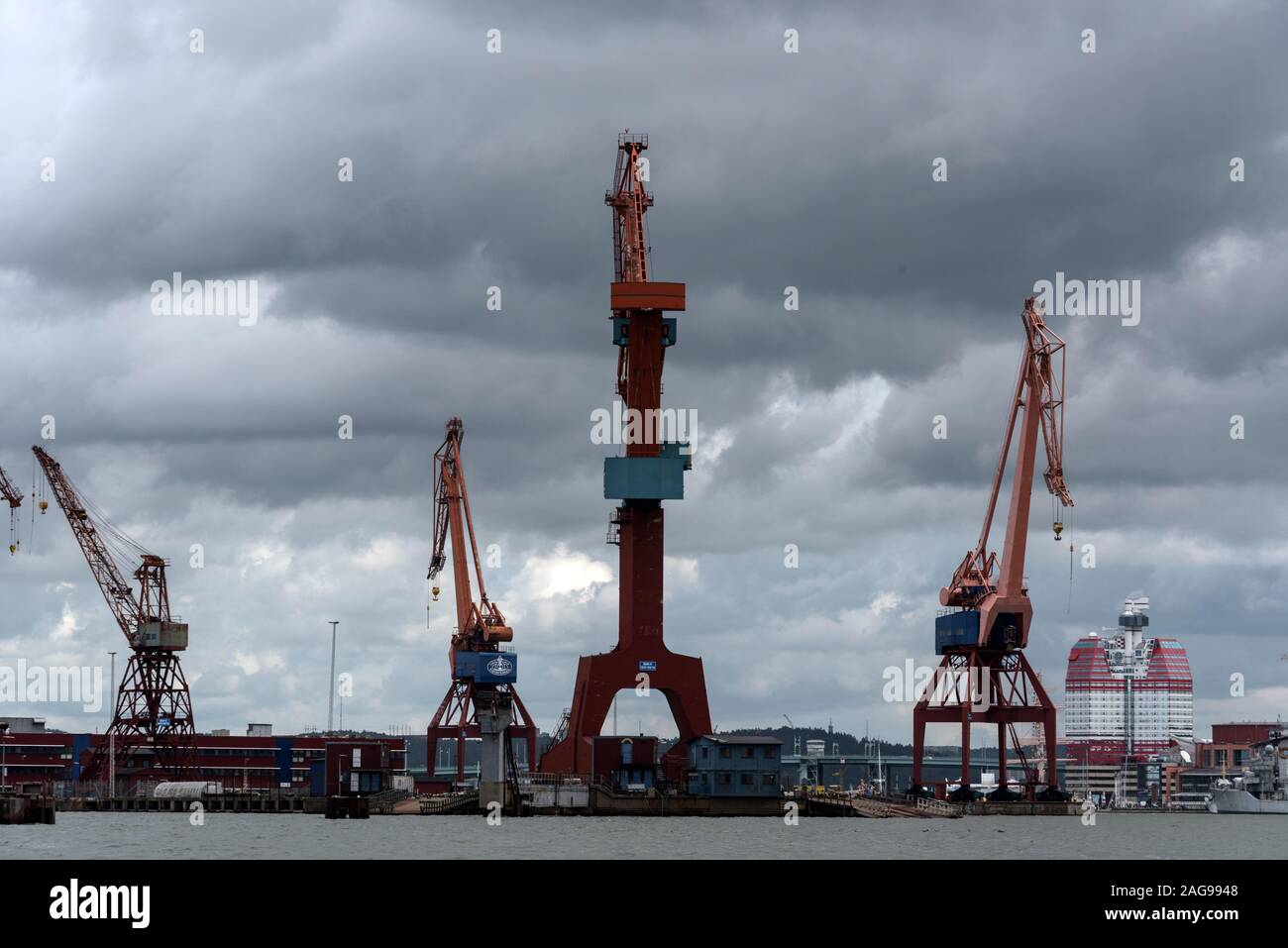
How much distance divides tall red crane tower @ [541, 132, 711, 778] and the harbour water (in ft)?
35.2

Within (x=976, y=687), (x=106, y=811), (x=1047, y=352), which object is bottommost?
(x=106, y=811)

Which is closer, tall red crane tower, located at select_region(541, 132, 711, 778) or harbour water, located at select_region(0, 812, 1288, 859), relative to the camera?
harbour water, located at select_region(0, 812, 1288, 859)

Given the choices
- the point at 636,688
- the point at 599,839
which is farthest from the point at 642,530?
the point at 599,839

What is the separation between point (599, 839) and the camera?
331 feet

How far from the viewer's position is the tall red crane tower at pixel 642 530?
5586 inches

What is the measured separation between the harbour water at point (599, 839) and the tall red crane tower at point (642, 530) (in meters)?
10.7

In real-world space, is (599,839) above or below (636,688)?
below

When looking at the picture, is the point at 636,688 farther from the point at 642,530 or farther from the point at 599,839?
the point at 599,839

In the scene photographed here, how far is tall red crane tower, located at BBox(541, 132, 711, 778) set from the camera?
14188 centimetres

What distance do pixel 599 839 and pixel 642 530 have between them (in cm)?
4430
